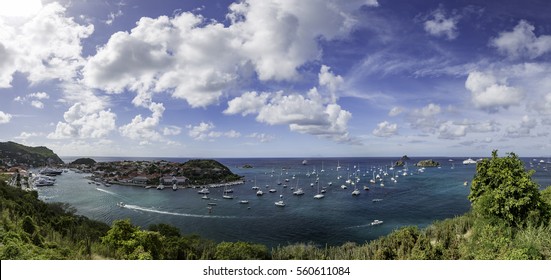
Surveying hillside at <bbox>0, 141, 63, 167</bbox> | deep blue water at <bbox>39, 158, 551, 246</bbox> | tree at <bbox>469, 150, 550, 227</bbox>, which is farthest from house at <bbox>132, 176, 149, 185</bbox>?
tree at <bbox>469, 150, 550, 227</bbox>

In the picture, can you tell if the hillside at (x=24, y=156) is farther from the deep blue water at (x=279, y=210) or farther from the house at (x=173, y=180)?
the house at (x=173, y=180)

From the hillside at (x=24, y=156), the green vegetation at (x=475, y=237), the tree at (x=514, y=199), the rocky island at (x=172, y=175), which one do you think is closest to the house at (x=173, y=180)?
the rocky island at (x=172, y=175)

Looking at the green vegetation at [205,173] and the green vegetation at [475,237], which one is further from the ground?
the green vegetation at [475,237]

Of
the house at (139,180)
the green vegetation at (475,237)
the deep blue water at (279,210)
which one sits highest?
the green vegetation at (475,237)

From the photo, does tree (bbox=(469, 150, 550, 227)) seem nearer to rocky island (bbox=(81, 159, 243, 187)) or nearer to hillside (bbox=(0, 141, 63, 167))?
rocky island (bbox=(81, 159, 243, 187))

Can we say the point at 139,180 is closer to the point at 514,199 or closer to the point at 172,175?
the point at 172,175

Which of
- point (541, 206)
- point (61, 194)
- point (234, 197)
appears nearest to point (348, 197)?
point (234, 197)
